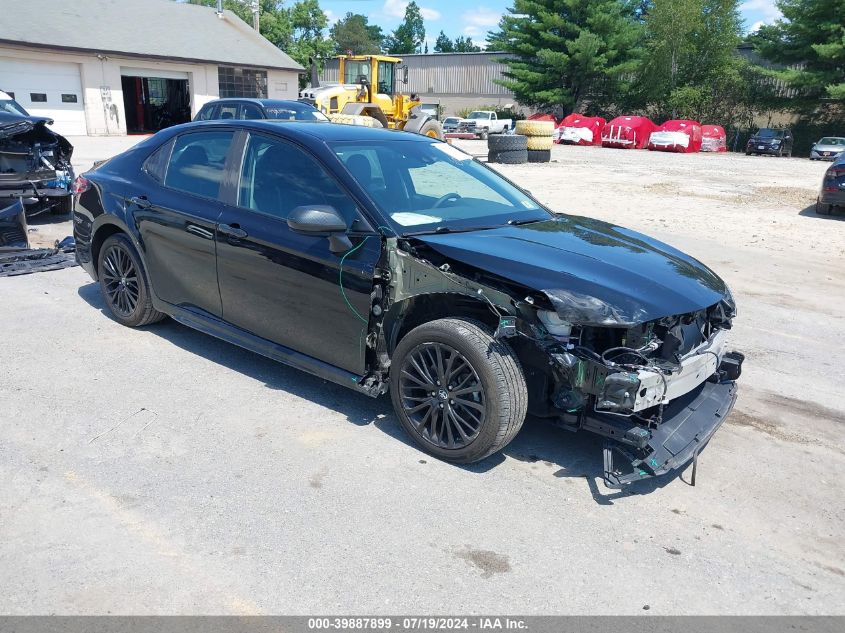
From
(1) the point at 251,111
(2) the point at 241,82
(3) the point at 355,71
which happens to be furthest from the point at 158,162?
(2) the point at 241,82

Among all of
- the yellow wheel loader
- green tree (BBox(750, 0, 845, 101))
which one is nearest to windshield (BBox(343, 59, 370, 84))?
the yellow wheel loader

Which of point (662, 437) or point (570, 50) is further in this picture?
point (570, 50)

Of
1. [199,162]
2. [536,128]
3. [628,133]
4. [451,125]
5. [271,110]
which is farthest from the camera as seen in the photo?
[451,125]

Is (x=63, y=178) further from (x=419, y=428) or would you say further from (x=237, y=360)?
(x=419, y=428)

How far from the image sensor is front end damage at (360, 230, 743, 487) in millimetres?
3449

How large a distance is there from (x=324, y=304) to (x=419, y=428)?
3.03 ft

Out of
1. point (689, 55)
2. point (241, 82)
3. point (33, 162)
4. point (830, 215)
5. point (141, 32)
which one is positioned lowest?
point (830, 215)

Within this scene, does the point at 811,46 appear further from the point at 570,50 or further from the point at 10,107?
the point at 10,107

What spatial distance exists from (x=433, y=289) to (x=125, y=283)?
3090mm

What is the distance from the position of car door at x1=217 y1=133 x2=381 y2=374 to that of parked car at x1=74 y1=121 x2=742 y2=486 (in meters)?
0.01

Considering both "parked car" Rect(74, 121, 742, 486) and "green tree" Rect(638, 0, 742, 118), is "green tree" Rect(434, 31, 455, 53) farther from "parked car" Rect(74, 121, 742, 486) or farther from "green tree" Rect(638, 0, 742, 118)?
"parked car" Rect(74, 121, 742, 486)

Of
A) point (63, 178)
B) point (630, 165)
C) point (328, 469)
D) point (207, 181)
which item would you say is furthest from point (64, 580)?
point (630, 165)

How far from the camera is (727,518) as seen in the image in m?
3.51

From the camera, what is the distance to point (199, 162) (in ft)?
16.8
